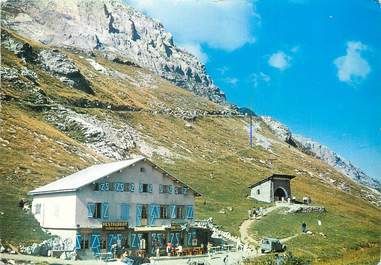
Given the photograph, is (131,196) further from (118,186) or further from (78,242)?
(78,242)

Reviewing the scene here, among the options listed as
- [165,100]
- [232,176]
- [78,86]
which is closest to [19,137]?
[232,176]

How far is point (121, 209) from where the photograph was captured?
41.6 metres

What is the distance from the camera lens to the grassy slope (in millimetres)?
51094

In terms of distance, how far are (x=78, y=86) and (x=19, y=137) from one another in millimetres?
54200

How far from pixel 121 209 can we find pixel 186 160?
54983mm

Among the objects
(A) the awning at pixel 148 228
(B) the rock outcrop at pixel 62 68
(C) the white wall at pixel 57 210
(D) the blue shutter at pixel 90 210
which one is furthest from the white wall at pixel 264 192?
(B) the rock outcrop at pixel 62 68

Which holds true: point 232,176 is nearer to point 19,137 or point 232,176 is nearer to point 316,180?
point 316,180

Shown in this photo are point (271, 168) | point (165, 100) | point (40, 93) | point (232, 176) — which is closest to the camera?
point (232, 176)

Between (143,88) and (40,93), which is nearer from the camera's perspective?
(40,93)

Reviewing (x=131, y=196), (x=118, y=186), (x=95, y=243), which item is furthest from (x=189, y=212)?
(x=95, y=243)

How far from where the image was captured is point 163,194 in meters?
45.1

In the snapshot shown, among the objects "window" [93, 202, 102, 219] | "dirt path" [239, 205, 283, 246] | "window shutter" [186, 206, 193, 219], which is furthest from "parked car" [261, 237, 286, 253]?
"window" [93, 202, 102, 219]

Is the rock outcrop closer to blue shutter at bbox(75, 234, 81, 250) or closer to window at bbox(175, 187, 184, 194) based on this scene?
window at bbox(175, 187, 184, 194)

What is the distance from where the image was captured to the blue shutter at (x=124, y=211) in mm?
41534
